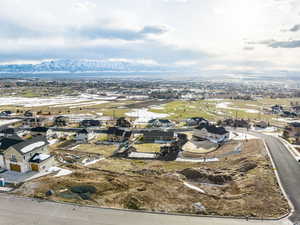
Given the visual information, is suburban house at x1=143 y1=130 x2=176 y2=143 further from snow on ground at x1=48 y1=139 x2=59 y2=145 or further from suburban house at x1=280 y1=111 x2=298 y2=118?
suburban house at x1=280 y1=111 x2=298 y2=118

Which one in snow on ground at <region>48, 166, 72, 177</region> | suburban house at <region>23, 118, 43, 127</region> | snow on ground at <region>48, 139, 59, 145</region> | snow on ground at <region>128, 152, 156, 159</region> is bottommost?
snow on ground at <region>128, 152, 156, 159</region>

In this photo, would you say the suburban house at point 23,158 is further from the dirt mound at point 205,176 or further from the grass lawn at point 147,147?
the dirt mound at point 205,176

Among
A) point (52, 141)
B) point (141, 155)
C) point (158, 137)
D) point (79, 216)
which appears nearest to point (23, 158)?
point (79, 216)

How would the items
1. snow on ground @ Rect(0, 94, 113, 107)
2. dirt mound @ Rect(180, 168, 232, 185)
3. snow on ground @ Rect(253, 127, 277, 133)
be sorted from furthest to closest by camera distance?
snow on ground @ Rect(0, 94, 113, 107), snow on ground @ Rect(253, 127, 277, 133), dirt mound @ Rect(180, 168, 232, 185)

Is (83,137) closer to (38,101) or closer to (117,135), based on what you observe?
(117,135)

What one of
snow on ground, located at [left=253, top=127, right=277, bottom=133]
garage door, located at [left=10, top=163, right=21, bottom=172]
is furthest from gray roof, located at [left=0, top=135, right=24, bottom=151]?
snow on ground, located at [left=253, top=127, right=277, bottom=133]

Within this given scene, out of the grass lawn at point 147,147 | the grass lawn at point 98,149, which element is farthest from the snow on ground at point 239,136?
the grass lawn at point 98,149

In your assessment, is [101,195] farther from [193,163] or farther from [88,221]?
[193,163]
